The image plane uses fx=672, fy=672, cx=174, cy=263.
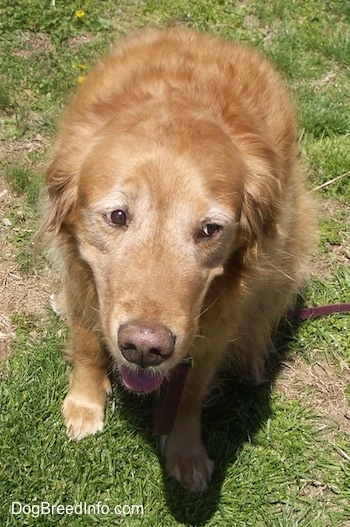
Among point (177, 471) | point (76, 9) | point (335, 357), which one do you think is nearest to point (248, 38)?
point (76, 9)

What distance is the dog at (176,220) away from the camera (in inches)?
93.3

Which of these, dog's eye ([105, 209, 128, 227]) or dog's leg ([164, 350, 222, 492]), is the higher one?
dog's eye ([105, 209, 128, 227])

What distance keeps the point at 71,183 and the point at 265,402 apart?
1.75 meters

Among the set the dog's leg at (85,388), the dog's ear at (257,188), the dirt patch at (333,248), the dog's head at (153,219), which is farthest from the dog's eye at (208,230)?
the dirt patch at (333,248)

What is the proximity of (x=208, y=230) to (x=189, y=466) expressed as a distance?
1.44 metres

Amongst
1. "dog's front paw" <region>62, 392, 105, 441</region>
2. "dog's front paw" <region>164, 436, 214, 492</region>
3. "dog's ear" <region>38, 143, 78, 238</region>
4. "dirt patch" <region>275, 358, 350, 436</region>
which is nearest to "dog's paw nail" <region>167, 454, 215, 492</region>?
"dog's front paw" <region>164, 436, 214, 492</region>

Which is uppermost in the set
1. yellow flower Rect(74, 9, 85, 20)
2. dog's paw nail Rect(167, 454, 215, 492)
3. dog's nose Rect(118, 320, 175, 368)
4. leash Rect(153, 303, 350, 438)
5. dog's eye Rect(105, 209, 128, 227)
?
dog's eye Rect(105, 209, 128, 227)

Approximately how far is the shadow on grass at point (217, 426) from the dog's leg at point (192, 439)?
0.16 ft

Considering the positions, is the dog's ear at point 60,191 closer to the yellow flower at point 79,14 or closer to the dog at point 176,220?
the dog at point 176,220

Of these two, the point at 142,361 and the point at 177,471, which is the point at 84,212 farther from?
the point at 177,471

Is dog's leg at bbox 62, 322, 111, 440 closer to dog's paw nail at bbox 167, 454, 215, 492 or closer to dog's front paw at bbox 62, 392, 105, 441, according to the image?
dog's front paw at bbox 62, 392, 105, 441

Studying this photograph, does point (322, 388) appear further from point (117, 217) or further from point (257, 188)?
A: point (117, 217)

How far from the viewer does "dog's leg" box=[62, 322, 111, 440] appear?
337 centimetres

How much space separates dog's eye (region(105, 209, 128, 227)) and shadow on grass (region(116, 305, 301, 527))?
1.44 m
